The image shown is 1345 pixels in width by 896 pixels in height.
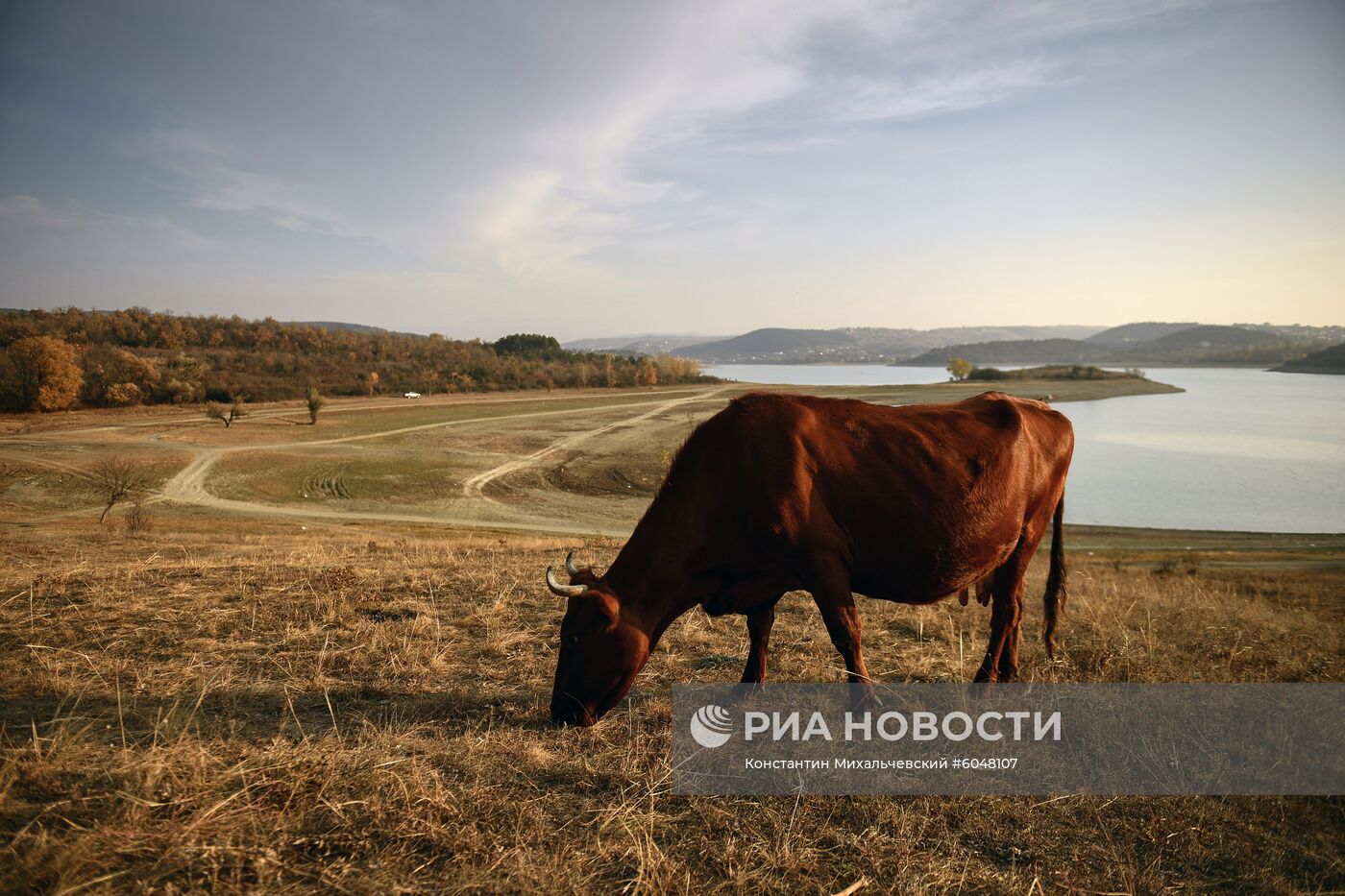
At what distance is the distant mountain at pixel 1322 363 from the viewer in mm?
137500

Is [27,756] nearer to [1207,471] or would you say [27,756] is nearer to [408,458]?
[408,458]

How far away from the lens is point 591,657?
14.8ft

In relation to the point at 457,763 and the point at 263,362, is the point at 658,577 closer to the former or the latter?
the point at 457,763

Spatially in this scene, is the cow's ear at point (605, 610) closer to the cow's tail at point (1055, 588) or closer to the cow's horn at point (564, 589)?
the cow's horn at point (564, 589)

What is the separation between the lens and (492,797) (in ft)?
11.5

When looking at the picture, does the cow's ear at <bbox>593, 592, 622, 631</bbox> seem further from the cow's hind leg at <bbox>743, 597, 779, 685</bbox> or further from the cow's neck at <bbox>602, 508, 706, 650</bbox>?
the cow's hind leg at <bbox>743, 597, 779, 685</bbox>

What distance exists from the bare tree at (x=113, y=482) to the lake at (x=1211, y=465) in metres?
50.8

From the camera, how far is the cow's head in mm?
A: 4512

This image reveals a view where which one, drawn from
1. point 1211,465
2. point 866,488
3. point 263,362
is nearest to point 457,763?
point 866,488

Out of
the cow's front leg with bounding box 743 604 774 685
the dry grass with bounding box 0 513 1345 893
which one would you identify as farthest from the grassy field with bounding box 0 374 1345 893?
the cow's front leg with bounding box 743 604 774 685

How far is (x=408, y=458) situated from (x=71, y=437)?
26.2 metres

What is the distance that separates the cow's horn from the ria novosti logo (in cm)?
127

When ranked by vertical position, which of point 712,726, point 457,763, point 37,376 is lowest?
point 712,726

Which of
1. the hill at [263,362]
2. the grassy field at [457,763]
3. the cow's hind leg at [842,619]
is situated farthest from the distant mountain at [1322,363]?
the cow's hind leg at [842,619]
